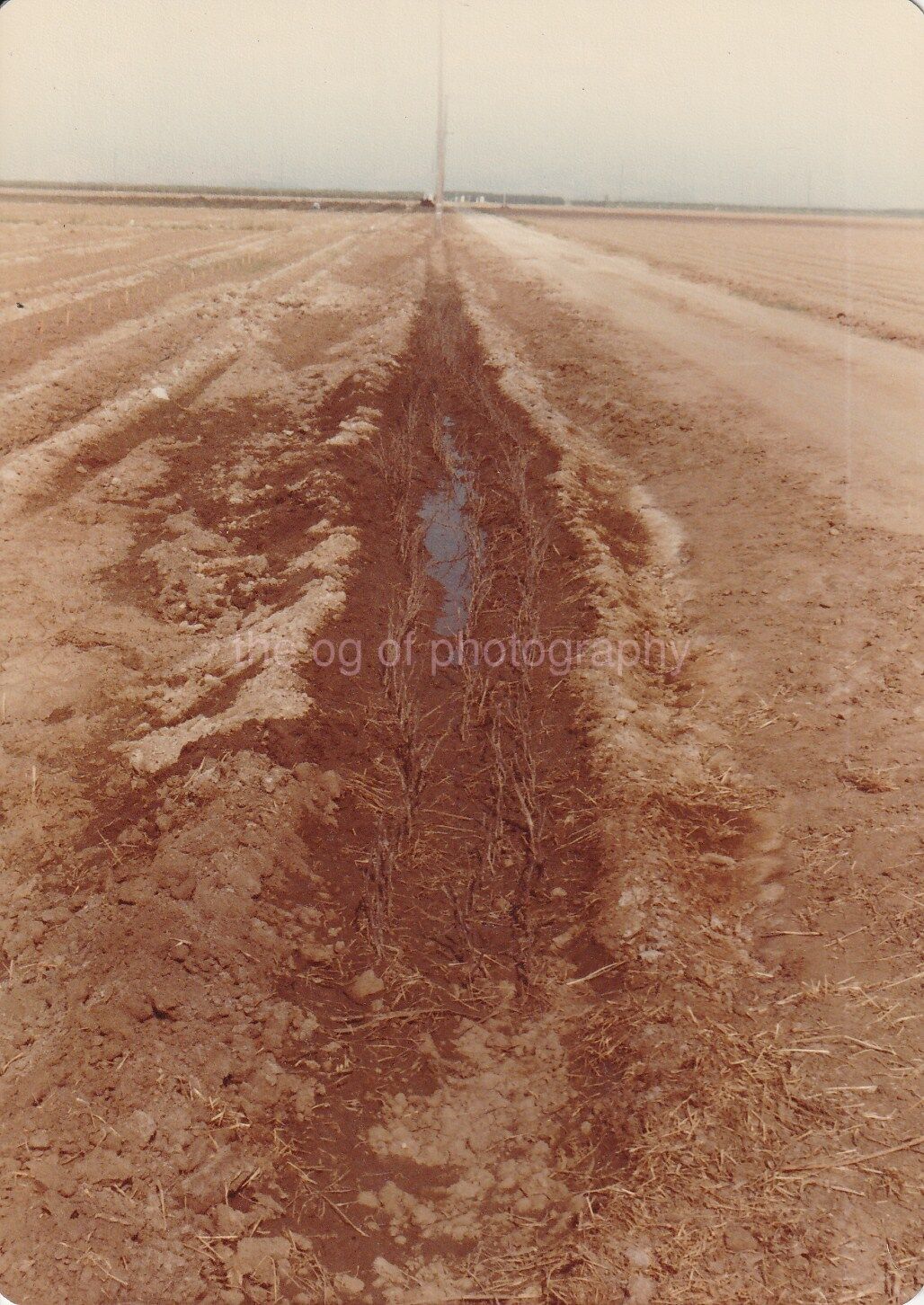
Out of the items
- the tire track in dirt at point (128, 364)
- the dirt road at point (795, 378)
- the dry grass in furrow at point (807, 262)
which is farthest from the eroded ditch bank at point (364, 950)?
the dry grass in furrow at point (807, 262)

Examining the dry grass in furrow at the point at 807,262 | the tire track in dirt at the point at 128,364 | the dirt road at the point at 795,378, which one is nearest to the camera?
the dirt road at the point at 795,378

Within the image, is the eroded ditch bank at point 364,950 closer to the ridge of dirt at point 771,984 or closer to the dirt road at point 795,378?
the ridge of dirt at point 771,984

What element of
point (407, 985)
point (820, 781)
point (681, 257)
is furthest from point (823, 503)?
point (681, 257)

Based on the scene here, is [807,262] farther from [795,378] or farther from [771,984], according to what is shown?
[771,984]

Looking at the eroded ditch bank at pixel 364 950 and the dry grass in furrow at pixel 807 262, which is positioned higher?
the dry grass in furrow at pixel 807 262

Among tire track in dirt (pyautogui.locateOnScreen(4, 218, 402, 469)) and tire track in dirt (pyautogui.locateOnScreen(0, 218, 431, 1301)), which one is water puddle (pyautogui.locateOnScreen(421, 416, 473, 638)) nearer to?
tire track in dirt (pyautogui.locateOnScreen(0, 218, 431, 1301))

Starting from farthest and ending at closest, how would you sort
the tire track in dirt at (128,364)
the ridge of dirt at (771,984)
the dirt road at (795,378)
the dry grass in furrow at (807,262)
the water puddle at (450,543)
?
the dry grass in furrow at (807,262) → the tire track in dirt at (128,364) → the dirt road at (795,378) → the water puddle at (450,543) → the ridge of dirt at (771,984)

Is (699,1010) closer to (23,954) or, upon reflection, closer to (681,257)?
(23,954)
